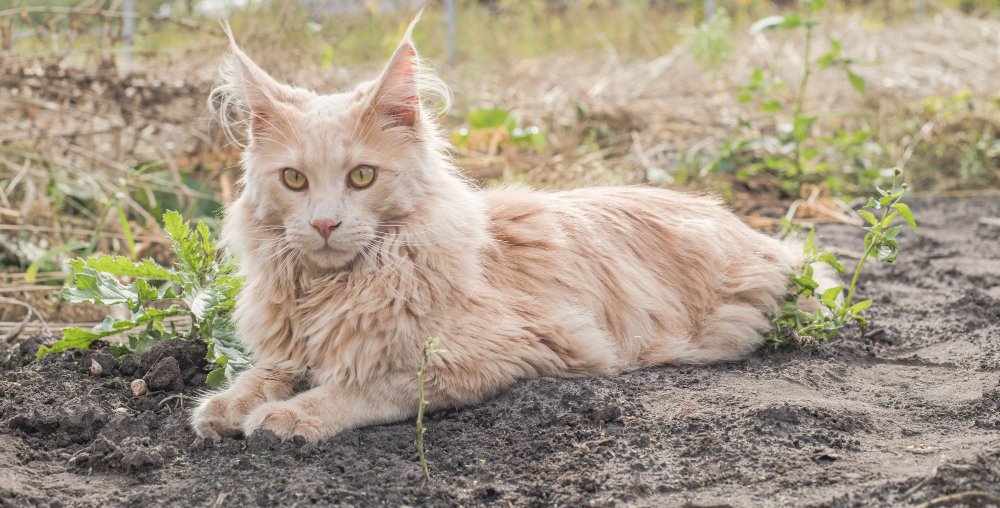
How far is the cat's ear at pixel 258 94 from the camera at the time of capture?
274 centimetres

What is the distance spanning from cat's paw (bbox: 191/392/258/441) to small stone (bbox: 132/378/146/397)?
1.30 ft

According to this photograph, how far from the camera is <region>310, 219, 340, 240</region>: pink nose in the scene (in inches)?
101

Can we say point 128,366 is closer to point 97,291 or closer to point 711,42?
point 97,291

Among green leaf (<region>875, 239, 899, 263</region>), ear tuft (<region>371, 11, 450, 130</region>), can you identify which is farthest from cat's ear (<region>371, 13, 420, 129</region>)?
green leaf (<region>875, 239, 899, 263</region>)

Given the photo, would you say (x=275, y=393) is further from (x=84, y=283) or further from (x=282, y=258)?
(x=84, y=283)

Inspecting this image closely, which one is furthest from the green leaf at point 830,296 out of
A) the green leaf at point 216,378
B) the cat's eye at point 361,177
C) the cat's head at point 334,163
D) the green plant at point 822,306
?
the green leaf at point 216,378

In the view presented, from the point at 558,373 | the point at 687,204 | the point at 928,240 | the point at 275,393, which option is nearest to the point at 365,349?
the point at 275,393

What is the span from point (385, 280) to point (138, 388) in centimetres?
93

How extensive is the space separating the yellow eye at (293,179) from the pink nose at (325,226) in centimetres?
17

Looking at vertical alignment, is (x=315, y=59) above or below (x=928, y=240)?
above

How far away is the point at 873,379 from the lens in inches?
119

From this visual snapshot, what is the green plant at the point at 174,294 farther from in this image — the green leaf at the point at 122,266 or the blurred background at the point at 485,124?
the blurred background at the point at 485,124

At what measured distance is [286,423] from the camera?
8.20 feet

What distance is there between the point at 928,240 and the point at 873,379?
2205 millimetres
